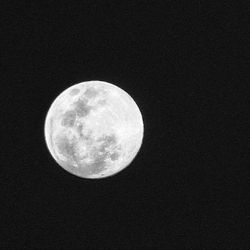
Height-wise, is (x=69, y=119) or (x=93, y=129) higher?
(x=69, y=119)

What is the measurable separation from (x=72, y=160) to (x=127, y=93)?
6.20 ft

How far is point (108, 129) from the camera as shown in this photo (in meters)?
11.4

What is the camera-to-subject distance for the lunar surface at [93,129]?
11453 mm

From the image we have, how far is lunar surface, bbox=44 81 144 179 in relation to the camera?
37.6 feet

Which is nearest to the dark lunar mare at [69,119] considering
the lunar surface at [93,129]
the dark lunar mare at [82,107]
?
the lunar surface at [93,129]

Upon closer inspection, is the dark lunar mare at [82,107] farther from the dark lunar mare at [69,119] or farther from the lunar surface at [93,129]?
the dark lunar mare at [69,119]

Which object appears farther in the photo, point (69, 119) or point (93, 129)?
point (69, 119)

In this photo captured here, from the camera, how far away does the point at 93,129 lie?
37.4 ft

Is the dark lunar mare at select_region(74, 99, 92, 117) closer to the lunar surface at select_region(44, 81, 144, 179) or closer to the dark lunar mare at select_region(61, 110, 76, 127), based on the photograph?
the lunar surface at select_region(44, 81, 144, 179)

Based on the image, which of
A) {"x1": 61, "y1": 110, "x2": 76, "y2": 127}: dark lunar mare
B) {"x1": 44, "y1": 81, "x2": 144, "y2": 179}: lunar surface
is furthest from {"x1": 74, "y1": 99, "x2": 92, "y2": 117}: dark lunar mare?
{"x1": 61, "y1": 110, "x2": 76, "y2": 127}: dark lunar mare

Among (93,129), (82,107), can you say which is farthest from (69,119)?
(93,129)

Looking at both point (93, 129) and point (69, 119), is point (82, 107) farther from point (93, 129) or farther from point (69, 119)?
point (93, 129)

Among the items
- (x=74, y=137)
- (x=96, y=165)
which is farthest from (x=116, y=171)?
(x=74, y=137)

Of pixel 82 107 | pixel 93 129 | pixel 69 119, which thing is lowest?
pixel 93 129
